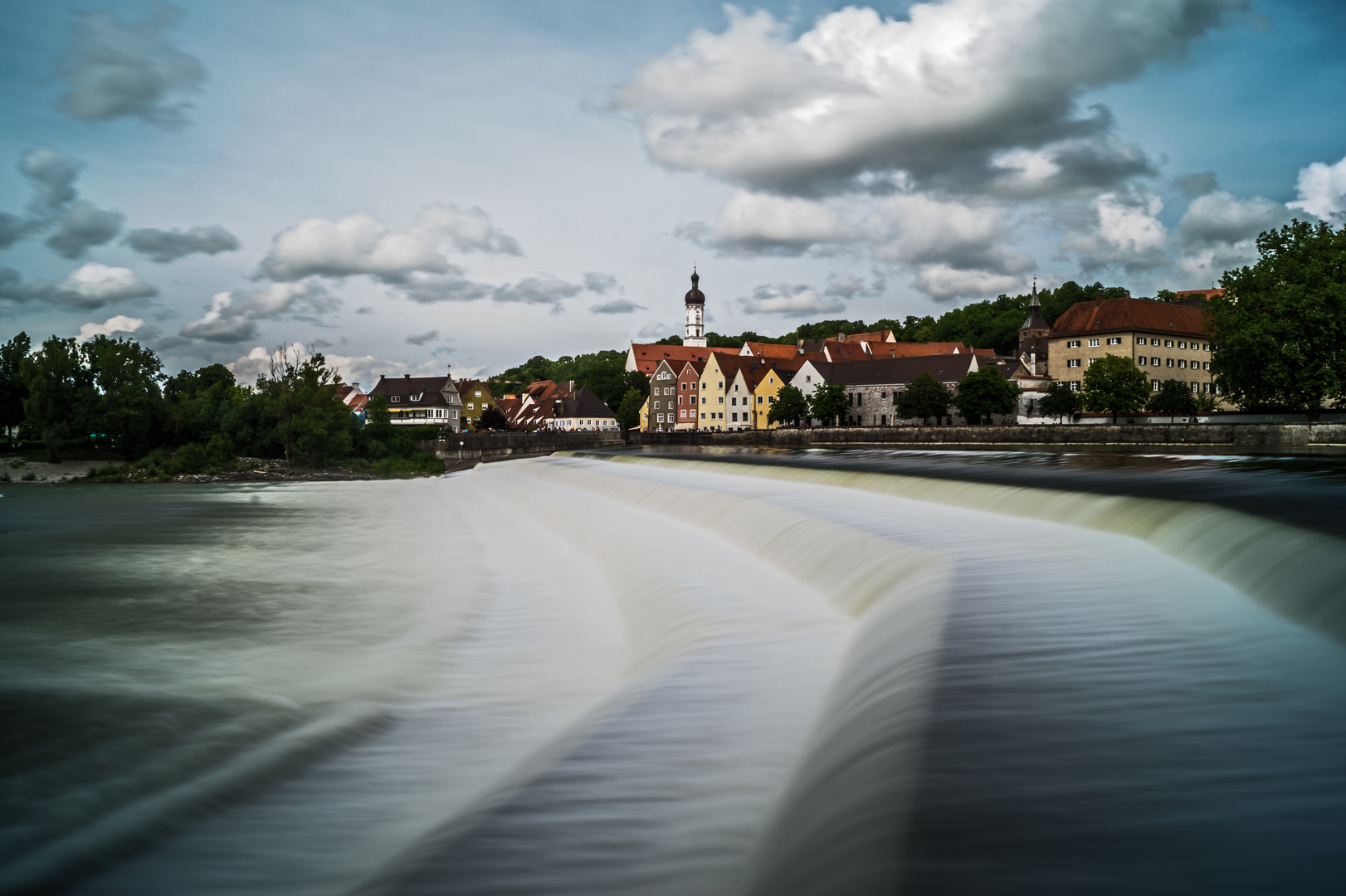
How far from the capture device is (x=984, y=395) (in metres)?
74.3

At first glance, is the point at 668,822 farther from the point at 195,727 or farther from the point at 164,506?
the point at 164,506

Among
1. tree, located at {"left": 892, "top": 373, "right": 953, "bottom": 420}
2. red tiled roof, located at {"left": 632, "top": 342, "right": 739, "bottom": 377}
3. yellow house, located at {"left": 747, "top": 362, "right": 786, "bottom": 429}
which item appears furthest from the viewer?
red tiled roof, located at {"left": 632, "top": 342, "right": 739, "bottom": 377}

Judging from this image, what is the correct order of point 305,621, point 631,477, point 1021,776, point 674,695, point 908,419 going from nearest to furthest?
point 1021,776 < point 674,695 < point 305,621 < point 631,477 < point 908,419

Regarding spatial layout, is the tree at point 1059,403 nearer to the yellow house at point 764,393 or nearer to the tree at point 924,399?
the tree at point 924,399

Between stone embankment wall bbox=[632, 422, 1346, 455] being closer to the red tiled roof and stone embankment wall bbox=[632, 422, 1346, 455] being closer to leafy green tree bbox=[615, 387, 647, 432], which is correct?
leafy green tree bbox=[615, 387, 647, 432]

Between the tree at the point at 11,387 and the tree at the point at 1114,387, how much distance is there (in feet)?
283

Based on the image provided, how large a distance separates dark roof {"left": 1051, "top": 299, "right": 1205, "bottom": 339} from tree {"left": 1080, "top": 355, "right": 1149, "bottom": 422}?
19699 millimetres

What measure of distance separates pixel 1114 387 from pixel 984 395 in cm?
1024

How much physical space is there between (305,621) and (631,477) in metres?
15.6

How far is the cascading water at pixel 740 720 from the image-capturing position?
330 centimetres

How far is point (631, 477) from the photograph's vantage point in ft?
84.6

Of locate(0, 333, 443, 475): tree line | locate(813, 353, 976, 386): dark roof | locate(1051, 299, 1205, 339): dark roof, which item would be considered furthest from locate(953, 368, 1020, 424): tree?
locate(0, 333, 443, 475): tree line

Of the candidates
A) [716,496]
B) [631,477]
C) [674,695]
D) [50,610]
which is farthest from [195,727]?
[631,477]

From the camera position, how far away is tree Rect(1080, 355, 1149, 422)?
68062 mm
